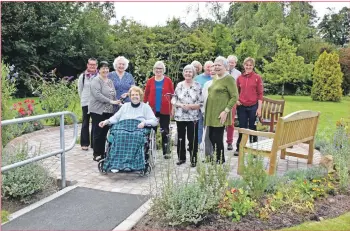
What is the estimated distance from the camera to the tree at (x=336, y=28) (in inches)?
1654

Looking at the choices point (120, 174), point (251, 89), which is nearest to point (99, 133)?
point (120, 174)

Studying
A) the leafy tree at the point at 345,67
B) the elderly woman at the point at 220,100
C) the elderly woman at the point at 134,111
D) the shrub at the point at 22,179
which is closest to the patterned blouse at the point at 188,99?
the elderly woman at the point at 220,100

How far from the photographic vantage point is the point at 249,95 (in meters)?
6.79

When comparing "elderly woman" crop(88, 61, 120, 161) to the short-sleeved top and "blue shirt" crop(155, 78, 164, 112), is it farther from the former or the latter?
"blue shirt" crop(155, 78, 164, 112)

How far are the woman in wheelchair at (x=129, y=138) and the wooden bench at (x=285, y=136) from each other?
135 cm

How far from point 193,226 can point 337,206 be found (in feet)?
5.63

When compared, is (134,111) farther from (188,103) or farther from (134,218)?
(134,218)

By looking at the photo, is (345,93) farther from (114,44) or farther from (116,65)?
(116,65)

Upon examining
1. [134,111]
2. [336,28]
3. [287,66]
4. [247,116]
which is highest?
[336,28]

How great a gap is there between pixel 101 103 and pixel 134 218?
2754mm

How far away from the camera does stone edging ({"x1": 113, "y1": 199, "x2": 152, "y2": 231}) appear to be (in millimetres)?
3842

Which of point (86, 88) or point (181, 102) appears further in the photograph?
point (86, 88)

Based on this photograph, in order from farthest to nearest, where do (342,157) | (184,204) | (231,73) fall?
(231,73) → (342,157) → (184,204)

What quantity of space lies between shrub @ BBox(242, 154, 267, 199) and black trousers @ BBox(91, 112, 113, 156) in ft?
9.46
